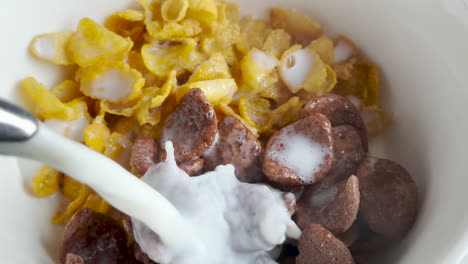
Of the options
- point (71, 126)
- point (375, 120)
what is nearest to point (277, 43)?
point (375, 120)

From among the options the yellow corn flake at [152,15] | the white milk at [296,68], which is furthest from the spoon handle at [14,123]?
the white milk at [296,68]

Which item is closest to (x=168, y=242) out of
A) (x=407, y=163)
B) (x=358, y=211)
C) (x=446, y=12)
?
(x=358, y=211)

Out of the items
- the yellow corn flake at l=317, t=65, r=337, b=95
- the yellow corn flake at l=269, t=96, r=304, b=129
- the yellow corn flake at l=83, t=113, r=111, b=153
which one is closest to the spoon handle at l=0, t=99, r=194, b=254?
the yellow corn flake at l=83, t=113, r=111, b=153

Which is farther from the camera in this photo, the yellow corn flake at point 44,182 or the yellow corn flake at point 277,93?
the yellow corn flake at point 277,93

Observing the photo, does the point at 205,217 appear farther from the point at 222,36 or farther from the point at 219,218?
the point at 222,36

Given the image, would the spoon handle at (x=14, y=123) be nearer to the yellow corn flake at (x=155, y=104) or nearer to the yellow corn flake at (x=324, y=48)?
the yellow corn flake at (x=155, y=104)

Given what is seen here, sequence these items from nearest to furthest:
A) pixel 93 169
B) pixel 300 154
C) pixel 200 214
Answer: pixel 93 169, pixel 200 214, pixel 300 154

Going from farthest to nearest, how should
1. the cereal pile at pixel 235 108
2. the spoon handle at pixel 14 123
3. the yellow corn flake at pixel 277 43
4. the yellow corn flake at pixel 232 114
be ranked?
1. the yellow corn flake at pixel 277 43
2. the yellow corn flake at pixel 232 114
3. the cereal pile at pixel 235 108
4. the spoon handle at pixel 14 123
